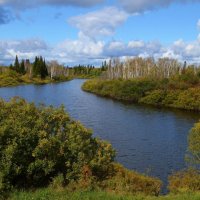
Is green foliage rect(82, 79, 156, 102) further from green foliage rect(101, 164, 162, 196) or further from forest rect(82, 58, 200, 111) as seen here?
green foliage rect(101, 164, 162, 196)

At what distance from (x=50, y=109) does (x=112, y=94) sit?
85505 mm

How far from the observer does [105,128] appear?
53.0 metres

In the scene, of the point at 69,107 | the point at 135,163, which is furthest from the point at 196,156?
the point at 69,107

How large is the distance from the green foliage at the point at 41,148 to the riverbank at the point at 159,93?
216 feet

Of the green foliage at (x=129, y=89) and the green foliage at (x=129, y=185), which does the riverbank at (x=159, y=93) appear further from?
the green foliage at (x=129, y=185)

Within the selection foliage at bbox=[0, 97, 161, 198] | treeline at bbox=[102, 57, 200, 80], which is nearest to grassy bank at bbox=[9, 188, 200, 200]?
foliage at bbox=[0, 97, 161, 198]

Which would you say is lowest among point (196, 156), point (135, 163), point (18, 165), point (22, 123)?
point (135, 163)

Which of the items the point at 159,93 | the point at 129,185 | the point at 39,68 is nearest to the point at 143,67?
the point at 39,68

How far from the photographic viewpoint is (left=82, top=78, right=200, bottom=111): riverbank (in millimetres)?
84000

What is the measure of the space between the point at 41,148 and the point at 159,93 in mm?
75020

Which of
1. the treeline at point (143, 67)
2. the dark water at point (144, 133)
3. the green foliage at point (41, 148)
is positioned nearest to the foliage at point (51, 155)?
the green foliage at point (41, 148)

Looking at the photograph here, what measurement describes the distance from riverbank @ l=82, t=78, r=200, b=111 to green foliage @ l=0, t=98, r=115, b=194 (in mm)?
65832

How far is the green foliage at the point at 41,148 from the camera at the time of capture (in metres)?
17.0

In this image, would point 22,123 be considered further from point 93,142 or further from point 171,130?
point 171,130
